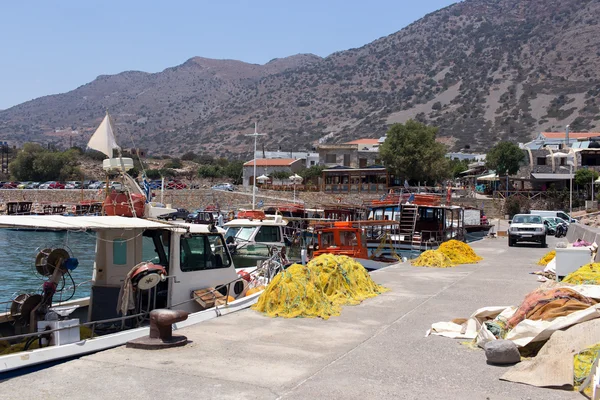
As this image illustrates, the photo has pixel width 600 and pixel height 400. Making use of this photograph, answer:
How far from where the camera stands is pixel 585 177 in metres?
60.8

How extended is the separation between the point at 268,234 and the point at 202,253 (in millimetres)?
14826

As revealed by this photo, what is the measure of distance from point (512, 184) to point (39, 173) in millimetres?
57175

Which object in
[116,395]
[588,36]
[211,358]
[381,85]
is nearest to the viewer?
[116,395]

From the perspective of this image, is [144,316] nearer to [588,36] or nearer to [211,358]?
[211,358]

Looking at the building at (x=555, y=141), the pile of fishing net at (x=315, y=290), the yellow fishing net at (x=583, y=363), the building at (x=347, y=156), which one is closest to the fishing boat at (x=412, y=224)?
the pile of fishing net at (x=315, y=290)

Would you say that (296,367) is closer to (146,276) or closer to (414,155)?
→ (146,276)

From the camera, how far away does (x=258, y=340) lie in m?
9.92

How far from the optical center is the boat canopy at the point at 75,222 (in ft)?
28.8

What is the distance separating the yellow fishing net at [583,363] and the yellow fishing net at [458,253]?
14413 mm

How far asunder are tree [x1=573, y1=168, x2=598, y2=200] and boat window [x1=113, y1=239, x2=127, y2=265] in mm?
57083

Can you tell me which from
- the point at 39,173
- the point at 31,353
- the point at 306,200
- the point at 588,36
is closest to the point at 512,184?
the point at 306,200

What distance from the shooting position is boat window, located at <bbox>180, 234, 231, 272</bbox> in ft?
37.0

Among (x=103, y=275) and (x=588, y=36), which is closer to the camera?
(x=103, y=275)

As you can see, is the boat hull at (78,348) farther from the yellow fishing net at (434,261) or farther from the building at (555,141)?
the building at (555,141)
